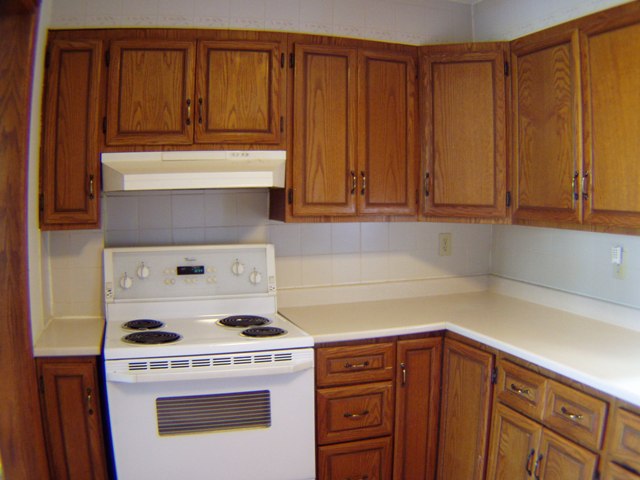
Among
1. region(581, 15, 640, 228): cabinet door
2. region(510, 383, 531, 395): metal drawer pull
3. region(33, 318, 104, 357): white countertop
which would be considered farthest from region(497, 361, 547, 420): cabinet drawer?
region(33, 318, 104, 357): white countertop

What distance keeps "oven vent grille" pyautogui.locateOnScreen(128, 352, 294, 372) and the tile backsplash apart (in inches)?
25.1

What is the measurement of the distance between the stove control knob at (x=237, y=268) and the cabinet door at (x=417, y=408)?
2.63ft

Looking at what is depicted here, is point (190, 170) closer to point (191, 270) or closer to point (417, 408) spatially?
point (191, 270)

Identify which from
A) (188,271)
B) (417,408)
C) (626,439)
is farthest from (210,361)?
(626,439)

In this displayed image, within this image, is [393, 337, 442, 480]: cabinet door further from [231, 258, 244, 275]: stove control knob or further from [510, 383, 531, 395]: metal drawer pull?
[231, 258, 244, 275]: stove control knob

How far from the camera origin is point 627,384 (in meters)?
1.64

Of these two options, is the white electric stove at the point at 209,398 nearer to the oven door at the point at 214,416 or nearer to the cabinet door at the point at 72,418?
the oven door at the point at 214,416

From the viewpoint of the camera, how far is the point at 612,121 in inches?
78.2

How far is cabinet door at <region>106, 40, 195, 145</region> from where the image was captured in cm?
232

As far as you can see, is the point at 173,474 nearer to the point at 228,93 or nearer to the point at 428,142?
the point at 228,93

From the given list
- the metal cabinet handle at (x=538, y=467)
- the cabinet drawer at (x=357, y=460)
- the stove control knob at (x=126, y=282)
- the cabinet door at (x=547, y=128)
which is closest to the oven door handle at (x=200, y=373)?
the cabinet drawer at (x=357, y=460)

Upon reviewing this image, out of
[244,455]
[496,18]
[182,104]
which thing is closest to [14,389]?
[244,455]

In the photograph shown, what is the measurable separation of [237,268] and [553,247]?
4.92 feet

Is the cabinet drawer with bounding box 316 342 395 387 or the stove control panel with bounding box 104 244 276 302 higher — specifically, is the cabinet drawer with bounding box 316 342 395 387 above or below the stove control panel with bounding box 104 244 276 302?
below
